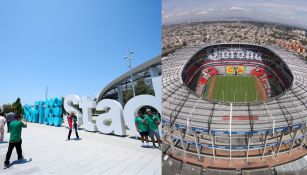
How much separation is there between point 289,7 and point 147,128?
485 cm

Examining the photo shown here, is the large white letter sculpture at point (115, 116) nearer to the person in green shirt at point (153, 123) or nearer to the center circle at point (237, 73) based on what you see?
the person in green shirt at point (153, 123)

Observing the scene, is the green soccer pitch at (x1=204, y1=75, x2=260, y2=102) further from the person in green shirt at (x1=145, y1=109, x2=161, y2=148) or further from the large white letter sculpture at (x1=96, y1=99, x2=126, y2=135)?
the large white letter sculpture at (x1=96, y1=99, x2=126, y2=135)

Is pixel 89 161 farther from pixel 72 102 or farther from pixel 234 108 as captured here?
pixel 72 102

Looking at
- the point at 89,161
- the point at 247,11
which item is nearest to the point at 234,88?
the point at 247,11

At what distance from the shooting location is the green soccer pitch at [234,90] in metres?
1.56

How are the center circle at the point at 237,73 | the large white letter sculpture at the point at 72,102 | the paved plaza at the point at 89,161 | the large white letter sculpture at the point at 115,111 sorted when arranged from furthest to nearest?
the large white letter sculpture at the point at 72,102 < the large white letter sculpture at the point at 115,111 < the paved plaza at the point at 89,161 < the center circle at the point at 237,73

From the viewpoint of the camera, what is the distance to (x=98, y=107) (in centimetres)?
959

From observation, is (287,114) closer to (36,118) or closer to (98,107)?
(98,107)

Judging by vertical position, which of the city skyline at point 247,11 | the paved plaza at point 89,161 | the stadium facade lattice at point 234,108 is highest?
the city skyline at point 247,11

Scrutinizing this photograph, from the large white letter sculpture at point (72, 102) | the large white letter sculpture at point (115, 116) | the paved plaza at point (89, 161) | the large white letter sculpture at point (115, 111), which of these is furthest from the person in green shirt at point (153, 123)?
the large white letter sculpture at point (72, 102)

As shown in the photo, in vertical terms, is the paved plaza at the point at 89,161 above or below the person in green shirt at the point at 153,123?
below

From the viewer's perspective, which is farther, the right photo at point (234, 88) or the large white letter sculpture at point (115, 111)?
the large white letter sculpture at point (115, 111)

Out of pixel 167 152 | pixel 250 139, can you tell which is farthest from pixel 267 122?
pixel 167 152

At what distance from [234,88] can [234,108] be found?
0.13 meters
